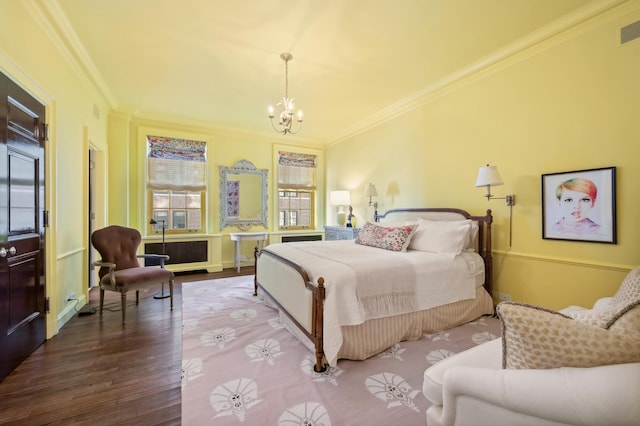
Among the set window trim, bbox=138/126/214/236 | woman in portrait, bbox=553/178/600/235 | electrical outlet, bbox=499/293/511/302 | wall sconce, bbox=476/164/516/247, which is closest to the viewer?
woman in portrait, bbox=553/178/600/235

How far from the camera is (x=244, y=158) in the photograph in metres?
5.70

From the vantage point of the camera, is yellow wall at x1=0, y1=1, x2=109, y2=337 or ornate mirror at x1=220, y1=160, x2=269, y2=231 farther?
ornate mirror at x1=220, y1=160, x2=269, y2=231

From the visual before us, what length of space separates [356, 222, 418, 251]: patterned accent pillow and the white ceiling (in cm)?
194

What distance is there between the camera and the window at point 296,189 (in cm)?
610

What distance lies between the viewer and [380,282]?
2.30m

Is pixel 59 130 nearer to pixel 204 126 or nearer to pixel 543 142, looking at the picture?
pixel 204 126

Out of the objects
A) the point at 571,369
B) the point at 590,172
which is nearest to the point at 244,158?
the point at 590,172

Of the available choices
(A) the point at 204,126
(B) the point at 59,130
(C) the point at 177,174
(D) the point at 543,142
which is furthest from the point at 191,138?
(D) the point at 543,142

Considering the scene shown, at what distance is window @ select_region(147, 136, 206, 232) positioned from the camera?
4.97 metres

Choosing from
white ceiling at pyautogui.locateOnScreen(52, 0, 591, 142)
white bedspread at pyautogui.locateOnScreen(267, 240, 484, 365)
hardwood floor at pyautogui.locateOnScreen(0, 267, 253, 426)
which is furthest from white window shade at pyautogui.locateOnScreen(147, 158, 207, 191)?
white bedspread at pyautogui.locateOnScreen(267, 240, 484, 365)

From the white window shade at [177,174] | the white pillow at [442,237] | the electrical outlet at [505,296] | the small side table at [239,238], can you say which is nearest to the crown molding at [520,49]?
the white pillow at [442,237]

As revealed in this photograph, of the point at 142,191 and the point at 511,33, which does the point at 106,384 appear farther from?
the point at 511,33

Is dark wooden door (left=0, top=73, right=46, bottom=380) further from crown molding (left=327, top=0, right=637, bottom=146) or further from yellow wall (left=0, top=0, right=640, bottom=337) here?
crown molding (left=327, top=0, right=637, bottom=146)

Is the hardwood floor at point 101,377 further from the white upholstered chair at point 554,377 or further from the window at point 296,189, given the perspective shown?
the window at point 296,189
